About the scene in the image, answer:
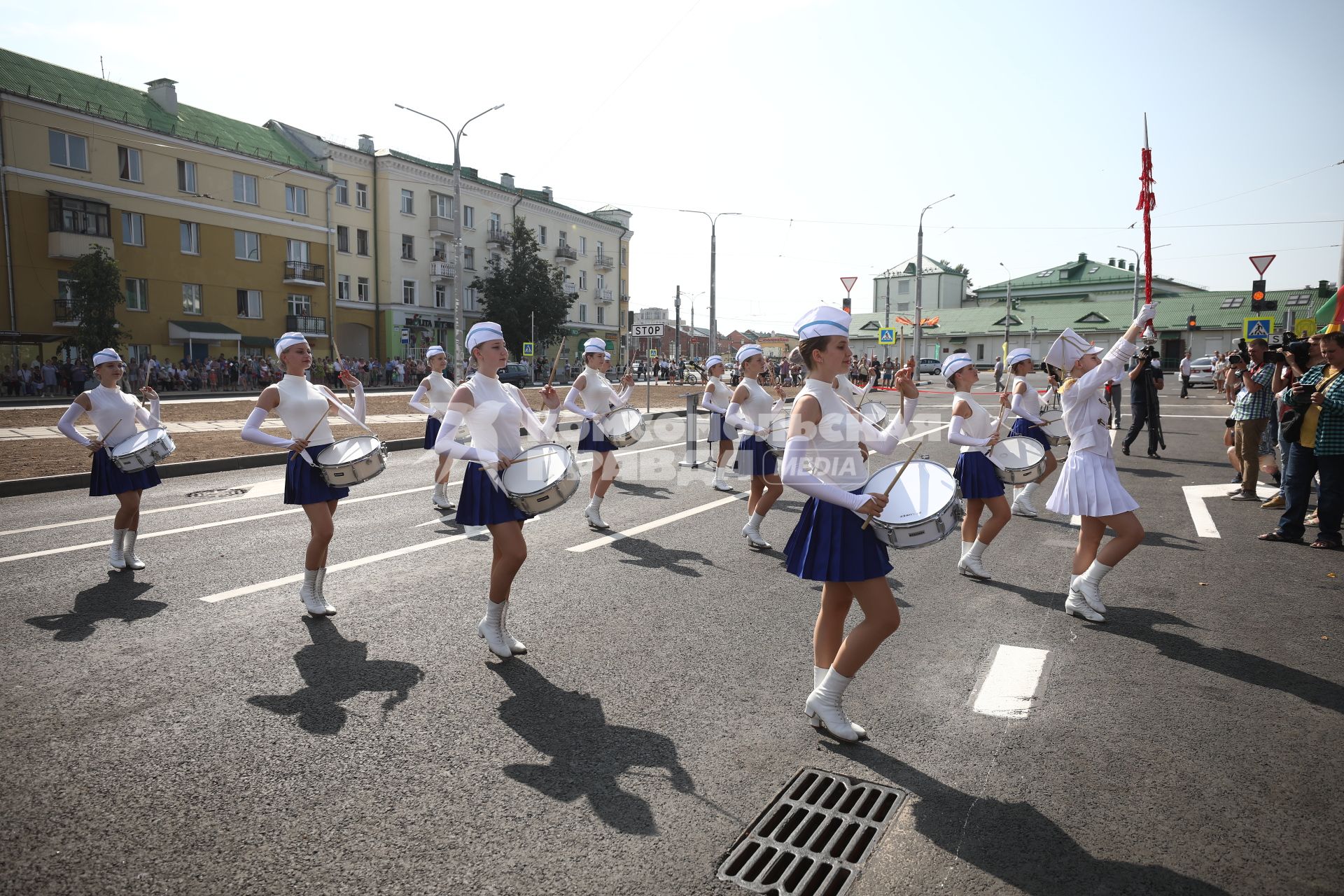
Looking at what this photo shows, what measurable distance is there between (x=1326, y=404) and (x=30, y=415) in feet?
82.8

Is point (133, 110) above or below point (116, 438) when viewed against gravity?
above

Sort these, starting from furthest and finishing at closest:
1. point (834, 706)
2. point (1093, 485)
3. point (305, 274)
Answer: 1. point (305, 274)
2. point (1093, 485)
3. point (834, 706)

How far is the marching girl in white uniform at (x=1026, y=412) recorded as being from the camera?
817 centimetres

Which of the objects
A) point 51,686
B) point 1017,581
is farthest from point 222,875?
point 1017,581

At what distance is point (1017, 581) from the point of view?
6.89m

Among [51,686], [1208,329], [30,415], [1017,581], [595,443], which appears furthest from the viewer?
[1208,329]

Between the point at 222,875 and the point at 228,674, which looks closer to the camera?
the point at 222,875

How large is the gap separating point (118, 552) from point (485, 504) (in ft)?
13.7

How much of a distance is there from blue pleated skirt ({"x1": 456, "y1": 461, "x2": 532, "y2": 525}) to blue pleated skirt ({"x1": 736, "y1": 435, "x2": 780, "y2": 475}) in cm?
391

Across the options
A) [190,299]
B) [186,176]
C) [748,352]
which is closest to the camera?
[748,352]

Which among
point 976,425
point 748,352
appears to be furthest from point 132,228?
point 976,425

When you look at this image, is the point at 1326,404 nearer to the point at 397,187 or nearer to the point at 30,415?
the point at 30,415

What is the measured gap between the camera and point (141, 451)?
688 centimetres

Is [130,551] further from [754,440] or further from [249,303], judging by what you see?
[249,303]
